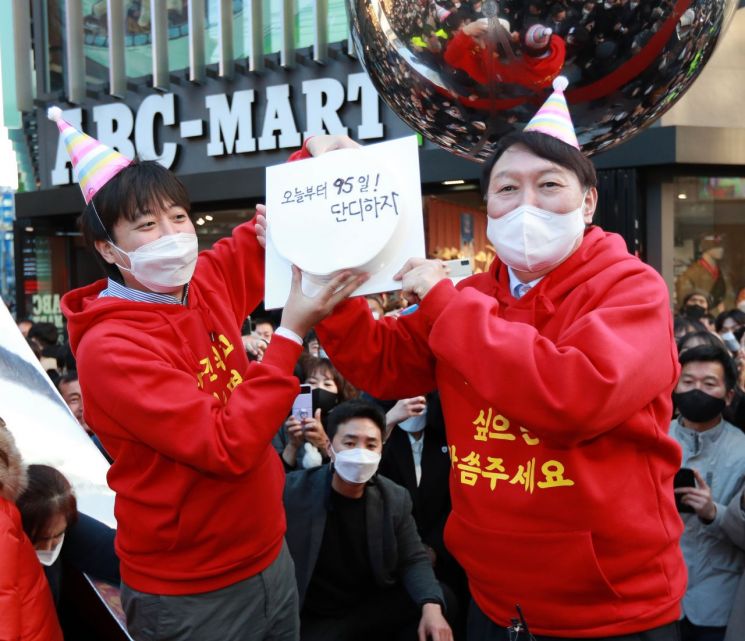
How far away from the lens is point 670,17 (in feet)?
4.71

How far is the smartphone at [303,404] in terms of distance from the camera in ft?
11.0

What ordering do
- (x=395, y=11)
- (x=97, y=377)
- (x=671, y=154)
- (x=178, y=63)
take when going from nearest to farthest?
1. (x=395, y=11)
2. (x=97, y=377)
3. (x=671, y=154)
4. (x=178, y=63)

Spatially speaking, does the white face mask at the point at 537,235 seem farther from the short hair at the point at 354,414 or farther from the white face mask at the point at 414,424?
the white face mask at the point at 414,424

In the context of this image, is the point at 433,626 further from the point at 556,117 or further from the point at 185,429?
the point at 556,117

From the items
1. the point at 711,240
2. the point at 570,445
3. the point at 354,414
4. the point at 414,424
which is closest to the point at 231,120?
the point at 711,240

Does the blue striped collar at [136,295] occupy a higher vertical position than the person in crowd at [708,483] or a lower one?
higher

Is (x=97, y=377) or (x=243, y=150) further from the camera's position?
(x=243, y=150)

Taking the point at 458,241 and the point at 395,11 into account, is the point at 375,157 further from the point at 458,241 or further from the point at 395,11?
the point at 458,241

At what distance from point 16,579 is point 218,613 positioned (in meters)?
0.50

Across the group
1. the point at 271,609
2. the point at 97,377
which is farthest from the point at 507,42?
the point at 271,609

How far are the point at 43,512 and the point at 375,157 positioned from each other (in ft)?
4.76

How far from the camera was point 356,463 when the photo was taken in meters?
3.14

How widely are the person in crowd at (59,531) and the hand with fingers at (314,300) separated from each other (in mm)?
1089

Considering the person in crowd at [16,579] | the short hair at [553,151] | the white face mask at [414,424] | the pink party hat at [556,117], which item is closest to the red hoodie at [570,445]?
the short hair at [553,151]
